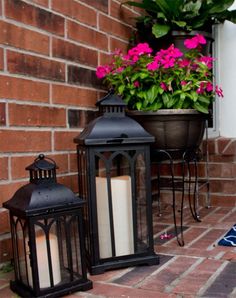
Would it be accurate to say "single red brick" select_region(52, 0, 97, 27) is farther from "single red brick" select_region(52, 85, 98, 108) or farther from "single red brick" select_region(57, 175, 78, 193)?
"single red brick" select_region(57, 175, 78, 193)

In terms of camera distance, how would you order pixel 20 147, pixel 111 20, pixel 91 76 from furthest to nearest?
pixel 111 20 < pixel 91 76 < pixel 20 147

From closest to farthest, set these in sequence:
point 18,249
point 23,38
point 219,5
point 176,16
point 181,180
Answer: point 18,249, point 23,38, point 176,16, point 219,5, point 181,180

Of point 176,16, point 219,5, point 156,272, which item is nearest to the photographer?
point 156,272

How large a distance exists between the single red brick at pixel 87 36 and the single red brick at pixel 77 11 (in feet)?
0.11

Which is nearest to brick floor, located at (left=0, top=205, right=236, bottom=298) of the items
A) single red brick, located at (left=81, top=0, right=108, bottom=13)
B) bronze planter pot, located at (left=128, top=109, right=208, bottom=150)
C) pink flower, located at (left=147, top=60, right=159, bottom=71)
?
bronze planter pot, located at (left=128, top=109, right=208, bottom=150)

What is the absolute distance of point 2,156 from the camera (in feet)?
4.96

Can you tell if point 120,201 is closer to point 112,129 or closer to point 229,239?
point 112,129

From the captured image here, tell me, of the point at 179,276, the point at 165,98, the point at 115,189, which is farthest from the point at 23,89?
the point at 179,276

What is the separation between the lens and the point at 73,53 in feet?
6.16

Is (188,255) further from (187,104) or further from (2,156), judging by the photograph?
(2,156)

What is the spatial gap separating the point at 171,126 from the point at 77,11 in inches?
26.3

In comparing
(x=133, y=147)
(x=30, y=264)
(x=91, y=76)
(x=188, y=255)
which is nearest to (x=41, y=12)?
(x=91, y=76)

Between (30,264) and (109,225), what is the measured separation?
1.12 feet

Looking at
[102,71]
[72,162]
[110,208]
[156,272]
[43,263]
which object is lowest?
[156,272]
